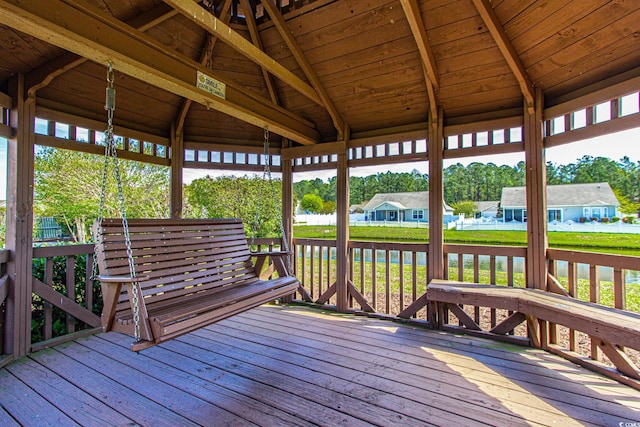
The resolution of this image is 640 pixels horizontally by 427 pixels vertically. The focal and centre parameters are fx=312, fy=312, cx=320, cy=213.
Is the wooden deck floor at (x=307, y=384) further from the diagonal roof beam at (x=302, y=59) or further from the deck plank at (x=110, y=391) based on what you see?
the diagonal roof beam at (x=302, y=59)

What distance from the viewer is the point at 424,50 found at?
2.67 m

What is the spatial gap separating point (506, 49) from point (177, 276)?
3248 mm

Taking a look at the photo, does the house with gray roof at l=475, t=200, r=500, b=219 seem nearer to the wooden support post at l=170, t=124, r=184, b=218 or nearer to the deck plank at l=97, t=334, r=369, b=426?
the deck plank at l=97, t=334, r=369, b=426

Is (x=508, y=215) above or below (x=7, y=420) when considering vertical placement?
above

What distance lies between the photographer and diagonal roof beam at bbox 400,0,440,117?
2359 mm

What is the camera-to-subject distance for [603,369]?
2.27m

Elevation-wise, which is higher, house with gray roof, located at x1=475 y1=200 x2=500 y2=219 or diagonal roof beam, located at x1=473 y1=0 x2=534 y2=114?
diagonal roof beam, located at x1=473 y1=0 x2=534 y2=114

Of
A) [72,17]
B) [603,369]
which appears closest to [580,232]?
[603,369]

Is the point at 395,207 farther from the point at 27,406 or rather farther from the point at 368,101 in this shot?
the point at 27,406

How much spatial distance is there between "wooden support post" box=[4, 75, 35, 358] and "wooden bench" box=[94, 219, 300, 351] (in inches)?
42.2

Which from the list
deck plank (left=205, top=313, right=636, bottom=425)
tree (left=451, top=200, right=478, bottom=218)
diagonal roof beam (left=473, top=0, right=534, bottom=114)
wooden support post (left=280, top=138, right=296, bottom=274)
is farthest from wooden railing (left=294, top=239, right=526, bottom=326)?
diagonal roof beam (left=473, top=0, right=534, bottom=114)

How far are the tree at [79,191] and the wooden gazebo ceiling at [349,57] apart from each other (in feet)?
15.8

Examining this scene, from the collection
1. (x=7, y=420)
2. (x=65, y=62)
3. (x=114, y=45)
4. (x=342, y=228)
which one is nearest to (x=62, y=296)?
(x=7, y=420)

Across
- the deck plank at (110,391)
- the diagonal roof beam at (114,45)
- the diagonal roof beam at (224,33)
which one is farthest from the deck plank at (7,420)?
the diagonal roof beam at (224,33)
